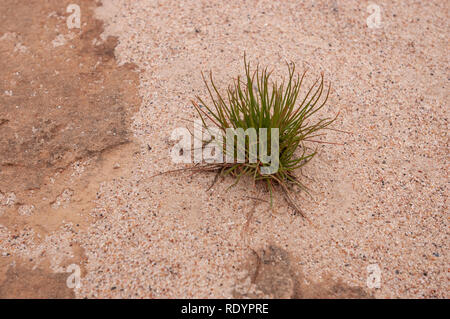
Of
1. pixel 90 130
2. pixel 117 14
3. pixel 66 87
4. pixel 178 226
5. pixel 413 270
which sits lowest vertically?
pixel 413 270

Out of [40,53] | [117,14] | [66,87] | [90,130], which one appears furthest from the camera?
[117,14]

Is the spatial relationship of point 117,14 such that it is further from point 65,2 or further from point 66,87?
point 66,87

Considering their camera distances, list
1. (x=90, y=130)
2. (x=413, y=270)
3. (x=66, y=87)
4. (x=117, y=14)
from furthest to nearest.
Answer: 1. (x=117, y=14)
2. (x=66, y=87)
3. (x=90, y=130)
4. (x=413, y=270)

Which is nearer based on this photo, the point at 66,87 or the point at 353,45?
the point at 66,87

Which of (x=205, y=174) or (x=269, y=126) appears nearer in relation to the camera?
(x=269, y=126)

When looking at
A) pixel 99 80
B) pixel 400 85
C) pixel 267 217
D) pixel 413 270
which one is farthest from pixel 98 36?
pixel 413 270

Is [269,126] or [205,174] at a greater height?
[269,126]

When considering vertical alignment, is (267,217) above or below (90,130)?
below
